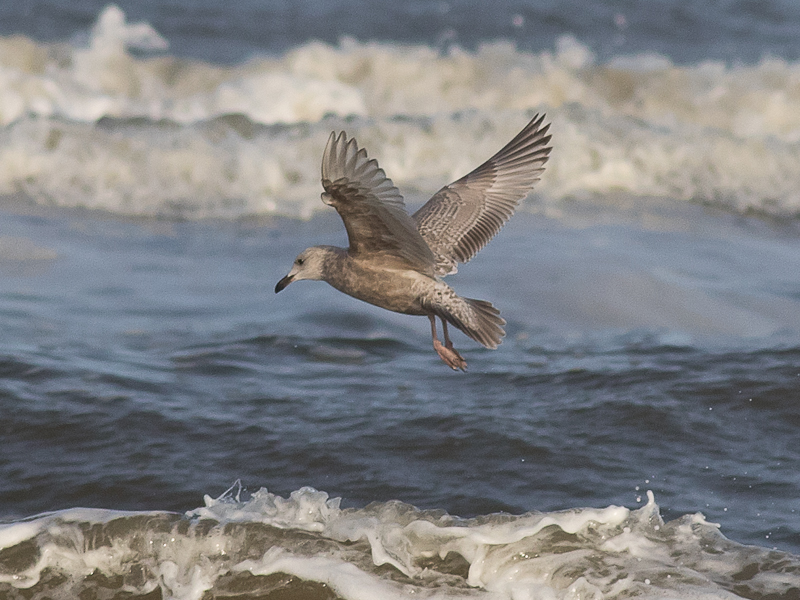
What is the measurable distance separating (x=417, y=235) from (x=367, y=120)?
8160 millimetres

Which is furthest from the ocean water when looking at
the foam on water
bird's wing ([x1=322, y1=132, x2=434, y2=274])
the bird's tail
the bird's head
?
bird's wing ([x1=322, y1=132, x2=434, y2=274])

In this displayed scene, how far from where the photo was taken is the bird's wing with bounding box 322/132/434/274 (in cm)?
388

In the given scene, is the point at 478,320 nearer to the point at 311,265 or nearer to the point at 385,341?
the point at 311,265

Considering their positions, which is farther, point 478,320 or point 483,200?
point 483,200

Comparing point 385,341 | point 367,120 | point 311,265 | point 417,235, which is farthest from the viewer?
point 367,120

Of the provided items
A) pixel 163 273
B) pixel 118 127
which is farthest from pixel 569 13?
pixel 163 273

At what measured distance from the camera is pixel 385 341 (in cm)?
677

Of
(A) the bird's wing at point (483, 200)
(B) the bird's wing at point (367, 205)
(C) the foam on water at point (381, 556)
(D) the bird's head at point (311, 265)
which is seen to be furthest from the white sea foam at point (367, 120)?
(C) the foam on water at point (381, 556)

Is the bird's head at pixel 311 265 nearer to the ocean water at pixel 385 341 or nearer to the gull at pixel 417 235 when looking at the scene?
the gull at pixel 417 235

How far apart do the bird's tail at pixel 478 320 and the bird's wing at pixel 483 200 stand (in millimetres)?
604

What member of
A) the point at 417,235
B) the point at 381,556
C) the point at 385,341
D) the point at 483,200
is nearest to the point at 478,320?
the point at 417,235

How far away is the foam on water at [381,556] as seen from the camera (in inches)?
156

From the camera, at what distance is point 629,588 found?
12.9 feet

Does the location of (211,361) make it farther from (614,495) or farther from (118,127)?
(118,127)
